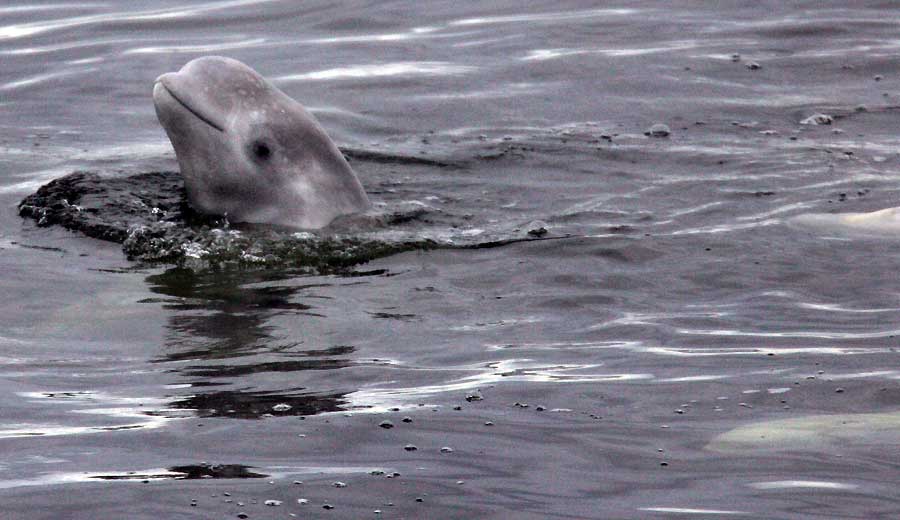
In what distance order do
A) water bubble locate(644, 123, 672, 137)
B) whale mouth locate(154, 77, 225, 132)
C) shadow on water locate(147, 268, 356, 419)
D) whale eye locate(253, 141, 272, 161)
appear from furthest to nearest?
water bubble locate(644, 123, 672, 137) < whale eye locate(253, 141, 272, 161) < whale mouth locate(154, 77, 225, 132) < shadow on water locate(147, 268, 356, 419)

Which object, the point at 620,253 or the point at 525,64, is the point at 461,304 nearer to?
the point at 620,253

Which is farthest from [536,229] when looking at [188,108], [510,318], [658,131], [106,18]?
[106,18]

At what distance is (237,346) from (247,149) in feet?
7.19

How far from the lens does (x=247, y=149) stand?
963 cm

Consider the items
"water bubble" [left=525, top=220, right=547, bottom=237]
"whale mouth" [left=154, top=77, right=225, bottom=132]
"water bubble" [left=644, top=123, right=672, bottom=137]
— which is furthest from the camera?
"water bubble" [left=644, top=123, right=672, bottom=137]

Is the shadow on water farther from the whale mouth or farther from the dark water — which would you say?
the whale mouth

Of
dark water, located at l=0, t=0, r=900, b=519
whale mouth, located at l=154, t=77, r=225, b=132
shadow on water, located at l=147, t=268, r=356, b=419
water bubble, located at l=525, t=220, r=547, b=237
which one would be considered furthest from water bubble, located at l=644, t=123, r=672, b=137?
shadow on water, located at l=147, t=268, r=356, b=419

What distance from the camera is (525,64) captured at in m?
15.4

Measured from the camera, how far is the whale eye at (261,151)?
966cm

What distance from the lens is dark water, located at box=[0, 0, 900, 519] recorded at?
590 centimetres

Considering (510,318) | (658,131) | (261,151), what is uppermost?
(261,151)

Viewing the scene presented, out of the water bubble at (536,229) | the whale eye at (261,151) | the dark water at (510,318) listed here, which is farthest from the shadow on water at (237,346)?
the water bubble at (536,229)

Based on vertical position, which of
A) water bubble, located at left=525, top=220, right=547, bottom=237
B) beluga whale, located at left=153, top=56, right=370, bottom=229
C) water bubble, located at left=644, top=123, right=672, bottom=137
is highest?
beluga whale, located at left=153, top=56, right=370, bottom=229

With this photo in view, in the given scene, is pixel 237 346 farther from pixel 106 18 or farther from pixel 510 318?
pixel 106 18
